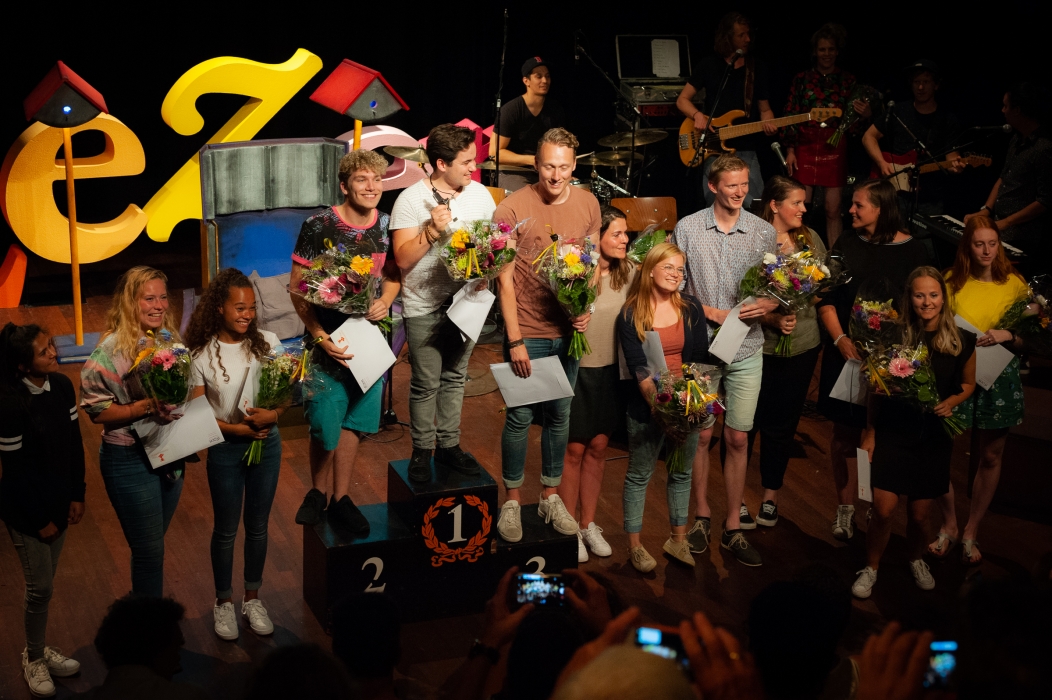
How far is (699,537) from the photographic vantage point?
15.3 ft

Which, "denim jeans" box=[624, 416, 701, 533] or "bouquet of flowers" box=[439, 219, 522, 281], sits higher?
"bouquet of flowers" box=[439, 219, 522, 281]

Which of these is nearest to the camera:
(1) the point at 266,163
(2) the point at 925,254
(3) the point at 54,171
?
(2) the point at 925,254

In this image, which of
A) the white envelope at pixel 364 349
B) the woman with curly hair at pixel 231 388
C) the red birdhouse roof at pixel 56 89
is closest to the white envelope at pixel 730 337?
the white envelope at pixel 364 349

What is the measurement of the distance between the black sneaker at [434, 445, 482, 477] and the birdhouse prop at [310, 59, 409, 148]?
2786 mm

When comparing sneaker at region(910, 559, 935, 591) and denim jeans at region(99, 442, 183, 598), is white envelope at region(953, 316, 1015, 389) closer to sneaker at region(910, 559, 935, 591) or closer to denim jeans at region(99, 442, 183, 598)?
sneaker at region(910, 559, 935, 591)

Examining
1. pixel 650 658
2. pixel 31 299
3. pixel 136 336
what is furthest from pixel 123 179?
pixel 650 658

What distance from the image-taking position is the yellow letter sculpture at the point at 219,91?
7.21 m

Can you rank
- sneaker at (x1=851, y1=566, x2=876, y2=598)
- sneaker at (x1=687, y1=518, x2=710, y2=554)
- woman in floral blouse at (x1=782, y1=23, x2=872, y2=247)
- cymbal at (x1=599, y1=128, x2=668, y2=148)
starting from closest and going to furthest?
sneaker at (x1=851, y1=566, x2=876, y2=598) < sneaker at (x1=687, y1=518, x2=710, y2=554) < woman in floral blouse at (x1=782, y1=23, x2=872, y2=247) < cymbal at (x1=599, y1=128, x2=668, y2=148)

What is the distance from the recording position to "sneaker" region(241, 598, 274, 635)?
387 centimetres

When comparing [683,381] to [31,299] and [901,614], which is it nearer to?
[901,614]

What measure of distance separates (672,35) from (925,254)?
4.59 m

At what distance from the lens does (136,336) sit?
11.2 ft

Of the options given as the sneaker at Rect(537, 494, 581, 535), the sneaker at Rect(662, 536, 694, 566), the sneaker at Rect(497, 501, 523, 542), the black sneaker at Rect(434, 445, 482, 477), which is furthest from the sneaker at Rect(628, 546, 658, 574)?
the black sneaker at Rect(434, 445, 482, 477)

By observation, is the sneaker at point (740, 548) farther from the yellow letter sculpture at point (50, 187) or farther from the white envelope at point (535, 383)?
the yellow letter sculpture at point (50, 187)
